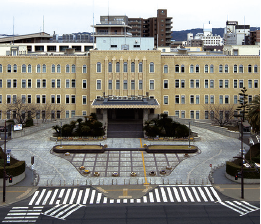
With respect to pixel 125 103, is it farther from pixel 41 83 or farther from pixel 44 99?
pixel 41 83

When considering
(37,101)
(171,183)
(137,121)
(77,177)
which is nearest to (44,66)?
(37,101)

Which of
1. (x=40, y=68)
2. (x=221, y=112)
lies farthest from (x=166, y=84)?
(x=40, y=68)

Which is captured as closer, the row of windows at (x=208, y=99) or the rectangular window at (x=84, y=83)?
the rectangular window at (x=84, y=83)

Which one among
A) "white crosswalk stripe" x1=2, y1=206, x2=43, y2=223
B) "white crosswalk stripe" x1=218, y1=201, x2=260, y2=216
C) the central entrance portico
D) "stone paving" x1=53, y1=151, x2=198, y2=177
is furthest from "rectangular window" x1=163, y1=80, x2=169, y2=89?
"white crosswalk stripe" x1=2, y1=206, x2=43, y2=223

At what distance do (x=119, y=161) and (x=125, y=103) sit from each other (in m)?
21.9

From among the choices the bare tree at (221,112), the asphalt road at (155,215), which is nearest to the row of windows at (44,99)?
the bare tree at (221,112)

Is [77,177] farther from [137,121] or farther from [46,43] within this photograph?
[46,43]

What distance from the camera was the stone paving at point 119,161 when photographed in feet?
161

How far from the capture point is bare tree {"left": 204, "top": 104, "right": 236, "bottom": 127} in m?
81.8

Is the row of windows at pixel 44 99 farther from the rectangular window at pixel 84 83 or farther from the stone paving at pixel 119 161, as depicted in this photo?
the stone paving at pixel 119 161

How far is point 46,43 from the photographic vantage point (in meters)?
126

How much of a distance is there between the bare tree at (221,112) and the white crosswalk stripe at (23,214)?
2002 inches

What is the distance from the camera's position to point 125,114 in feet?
283

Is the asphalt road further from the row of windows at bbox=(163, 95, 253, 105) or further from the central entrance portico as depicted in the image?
the row of windows at bbox=(163, 95, 253, 105)
